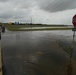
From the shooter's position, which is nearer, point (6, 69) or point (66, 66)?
point (6, 69)

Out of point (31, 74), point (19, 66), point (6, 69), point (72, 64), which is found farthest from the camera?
point (72, 64)

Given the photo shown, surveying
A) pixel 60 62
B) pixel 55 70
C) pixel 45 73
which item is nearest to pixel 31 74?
pixel 45 73

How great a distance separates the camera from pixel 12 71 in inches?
421

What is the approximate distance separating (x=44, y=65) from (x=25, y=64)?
140 cm

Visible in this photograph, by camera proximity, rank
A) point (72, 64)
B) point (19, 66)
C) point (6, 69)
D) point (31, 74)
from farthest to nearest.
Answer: point (72, 64) < point (19, 66) < point (6, 69) < point (31, 74)

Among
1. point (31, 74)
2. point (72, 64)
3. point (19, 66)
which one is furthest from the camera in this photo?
point (72, 64)

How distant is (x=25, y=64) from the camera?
12406mm

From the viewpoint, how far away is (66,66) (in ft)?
39.7

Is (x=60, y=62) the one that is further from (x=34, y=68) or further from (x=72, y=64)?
(x=34, y=68)

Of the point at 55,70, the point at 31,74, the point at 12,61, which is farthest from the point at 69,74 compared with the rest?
the point at 12,61

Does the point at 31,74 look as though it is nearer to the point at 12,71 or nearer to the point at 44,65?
the point at 12,71

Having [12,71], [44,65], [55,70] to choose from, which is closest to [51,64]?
[44,65]

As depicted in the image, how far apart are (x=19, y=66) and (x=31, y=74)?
1.91 m

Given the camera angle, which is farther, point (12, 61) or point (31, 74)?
point (12, 61)
